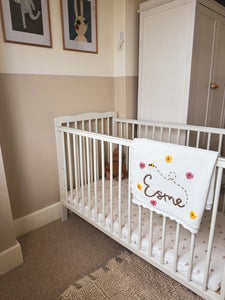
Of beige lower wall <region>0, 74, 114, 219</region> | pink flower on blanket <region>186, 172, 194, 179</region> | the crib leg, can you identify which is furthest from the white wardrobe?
the crib leg

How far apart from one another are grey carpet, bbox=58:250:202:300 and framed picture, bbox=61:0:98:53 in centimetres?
169

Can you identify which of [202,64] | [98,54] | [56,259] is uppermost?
[98,54]

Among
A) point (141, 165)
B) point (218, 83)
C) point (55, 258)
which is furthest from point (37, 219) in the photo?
point (218, 83)

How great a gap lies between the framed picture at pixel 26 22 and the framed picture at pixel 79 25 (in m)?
0.15

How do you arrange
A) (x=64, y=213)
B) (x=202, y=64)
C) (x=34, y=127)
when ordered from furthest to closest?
(x=64, y=213) < (x=202, y=64) < (x=34, y=127)

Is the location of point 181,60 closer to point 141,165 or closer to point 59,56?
point 59,56

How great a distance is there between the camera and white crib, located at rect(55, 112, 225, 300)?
999 mm

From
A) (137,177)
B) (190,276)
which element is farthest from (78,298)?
(137,177)

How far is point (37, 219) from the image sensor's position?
1.82 metres

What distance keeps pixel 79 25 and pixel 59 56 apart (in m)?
0.32

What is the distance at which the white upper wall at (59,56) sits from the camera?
148cm

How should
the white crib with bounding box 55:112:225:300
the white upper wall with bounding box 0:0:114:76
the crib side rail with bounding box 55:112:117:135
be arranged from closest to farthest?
the white crib with bounding box 55:112:225:300 → the white upper wall with bounding box 0:0:114:76 → the crib side rail with bounding box 55:112:117:135

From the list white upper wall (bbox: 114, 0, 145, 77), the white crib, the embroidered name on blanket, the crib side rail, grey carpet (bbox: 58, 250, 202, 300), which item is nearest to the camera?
the embroidered name on blanket

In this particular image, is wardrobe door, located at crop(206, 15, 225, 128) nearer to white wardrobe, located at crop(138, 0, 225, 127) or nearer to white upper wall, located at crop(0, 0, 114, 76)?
white wardrobe, located at crop(138, 0, 225, 127)
